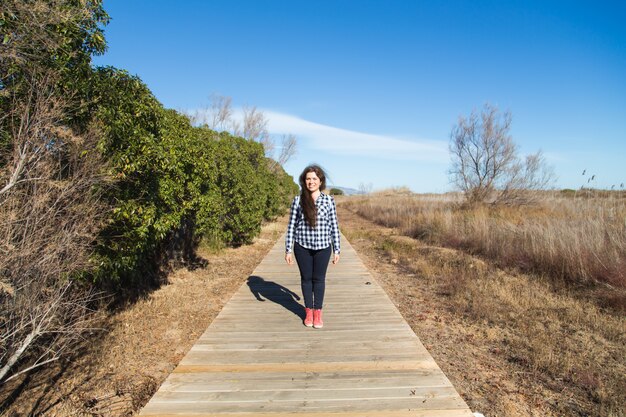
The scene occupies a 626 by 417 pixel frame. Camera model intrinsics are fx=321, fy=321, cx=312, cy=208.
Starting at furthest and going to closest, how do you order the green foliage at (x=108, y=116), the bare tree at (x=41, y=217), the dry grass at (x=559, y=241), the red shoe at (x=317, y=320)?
the dry grass at (x=559, y=241) → the red shoe at (x=317, y=320) → the green foliage at (x=108, y=116) → the bare tree at (x=41, y=217)

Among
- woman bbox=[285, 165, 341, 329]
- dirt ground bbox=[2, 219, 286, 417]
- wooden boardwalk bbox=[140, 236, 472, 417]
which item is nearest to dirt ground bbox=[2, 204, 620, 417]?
dirt ground bbox=[2, 219, 286, 417]

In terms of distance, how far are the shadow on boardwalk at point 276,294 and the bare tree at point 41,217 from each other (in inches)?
105

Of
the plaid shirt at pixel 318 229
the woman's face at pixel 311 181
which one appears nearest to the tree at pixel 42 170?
the plaid shirt at pixel 318 229

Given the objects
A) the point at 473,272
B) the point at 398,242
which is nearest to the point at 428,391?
the point at 473,272

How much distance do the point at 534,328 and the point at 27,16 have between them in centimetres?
762

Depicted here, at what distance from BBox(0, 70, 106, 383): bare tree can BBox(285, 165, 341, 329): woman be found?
7.71 ft

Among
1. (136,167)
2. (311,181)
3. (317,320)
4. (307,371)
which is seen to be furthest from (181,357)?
(311,181)

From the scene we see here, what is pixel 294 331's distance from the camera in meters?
4.12

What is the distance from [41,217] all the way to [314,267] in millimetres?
2909

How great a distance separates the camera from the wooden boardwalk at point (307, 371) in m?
2.55

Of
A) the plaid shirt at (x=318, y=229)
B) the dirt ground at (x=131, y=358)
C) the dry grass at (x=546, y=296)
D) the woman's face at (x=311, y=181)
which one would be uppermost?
the woman's face at (x=311, y=181)

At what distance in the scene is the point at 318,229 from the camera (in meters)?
3.94

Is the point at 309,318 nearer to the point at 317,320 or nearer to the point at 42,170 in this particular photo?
the point at 317,320

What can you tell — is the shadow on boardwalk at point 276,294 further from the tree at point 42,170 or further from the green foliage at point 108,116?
the tree at point 42,170
